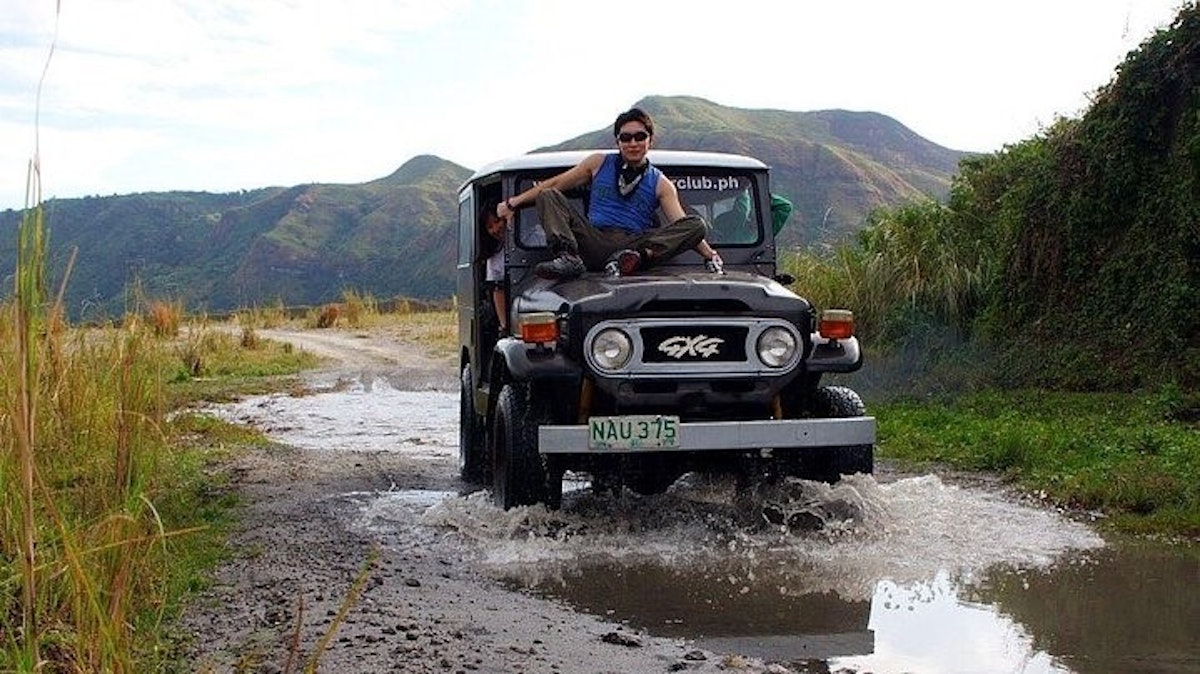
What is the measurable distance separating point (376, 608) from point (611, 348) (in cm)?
195

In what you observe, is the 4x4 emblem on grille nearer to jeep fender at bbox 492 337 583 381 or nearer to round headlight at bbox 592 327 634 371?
round headlight at bbox 592 327 634 371

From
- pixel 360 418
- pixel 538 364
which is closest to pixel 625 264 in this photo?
pixel 538 364

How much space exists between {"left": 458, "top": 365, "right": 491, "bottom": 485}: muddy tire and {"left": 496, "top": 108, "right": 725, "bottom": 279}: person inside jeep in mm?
1725

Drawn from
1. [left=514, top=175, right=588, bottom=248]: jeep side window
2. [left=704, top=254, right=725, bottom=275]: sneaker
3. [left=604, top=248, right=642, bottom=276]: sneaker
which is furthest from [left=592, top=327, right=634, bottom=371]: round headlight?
[left=514, top=175, right=588, bottom=248]: jeep side window

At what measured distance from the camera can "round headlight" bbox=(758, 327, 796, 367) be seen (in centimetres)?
682

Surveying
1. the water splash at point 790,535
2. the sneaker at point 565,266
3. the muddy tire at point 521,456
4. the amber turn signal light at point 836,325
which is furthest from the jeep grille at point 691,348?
the sneaker at point 565,266

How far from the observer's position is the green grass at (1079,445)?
23.9 feet

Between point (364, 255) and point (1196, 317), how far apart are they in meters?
134

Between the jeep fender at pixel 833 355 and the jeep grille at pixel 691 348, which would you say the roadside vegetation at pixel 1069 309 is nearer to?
the jeep fender at pixel 833 355

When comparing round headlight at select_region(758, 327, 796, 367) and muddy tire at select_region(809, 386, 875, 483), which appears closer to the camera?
round headlight at select_region(758, 327, 796, 367)

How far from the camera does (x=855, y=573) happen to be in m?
5.97

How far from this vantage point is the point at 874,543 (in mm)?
6555

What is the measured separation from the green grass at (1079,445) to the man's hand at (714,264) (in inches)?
88.3

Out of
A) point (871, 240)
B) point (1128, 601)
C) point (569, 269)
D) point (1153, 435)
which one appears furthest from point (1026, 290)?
point (1128, 601)
